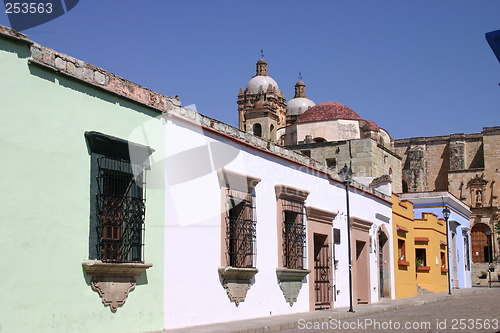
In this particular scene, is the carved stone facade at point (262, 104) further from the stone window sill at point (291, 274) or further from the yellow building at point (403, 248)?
the stone window sill at point (291, 274)

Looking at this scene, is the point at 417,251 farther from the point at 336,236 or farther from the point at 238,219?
the point at 238,219

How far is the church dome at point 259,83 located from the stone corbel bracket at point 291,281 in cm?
5029

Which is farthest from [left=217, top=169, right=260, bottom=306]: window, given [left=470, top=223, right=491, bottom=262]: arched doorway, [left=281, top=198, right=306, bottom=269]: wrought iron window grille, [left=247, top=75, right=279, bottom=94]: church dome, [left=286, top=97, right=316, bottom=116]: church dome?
[left=286, top=97, right=316, bottom=116]: church dome

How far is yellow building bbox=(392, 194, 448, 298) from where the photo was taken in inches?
952

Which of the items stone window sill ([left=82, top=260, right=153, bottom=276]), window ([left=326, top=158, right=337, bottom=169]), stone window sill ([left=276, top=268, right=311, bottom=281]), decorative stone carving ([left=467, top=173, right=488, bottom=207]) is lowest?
stone window sill ([left=276, top=268, right=311, bottom=281])

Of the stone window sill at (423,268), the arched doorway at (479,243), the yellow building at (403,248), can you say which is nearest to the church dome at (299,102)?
the arched doorway at (479,243)

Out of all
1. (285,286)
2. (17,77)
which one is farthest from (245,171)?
(17,77)

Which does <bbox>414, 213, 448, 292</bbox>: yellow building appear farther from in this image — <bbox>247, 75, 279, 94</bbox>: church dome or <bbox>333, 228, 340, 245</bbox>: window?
<bbox>247, 75, 279, 94</bbox>: church dome

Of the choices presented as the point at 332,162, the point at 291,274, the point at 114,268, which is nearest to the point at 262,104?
the point at 332,162

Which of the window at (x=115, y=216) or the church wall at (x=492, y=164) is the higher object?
the church wall at (x=492, y=164)

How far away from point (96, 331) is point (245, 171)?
533cm

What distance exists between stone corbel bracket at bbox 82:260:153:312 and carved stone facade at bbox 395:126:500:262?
1830 inches

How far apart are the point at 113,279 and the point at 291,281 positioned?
634 cm

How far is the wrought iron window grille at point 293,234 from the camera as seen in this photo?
1525 centimetres
